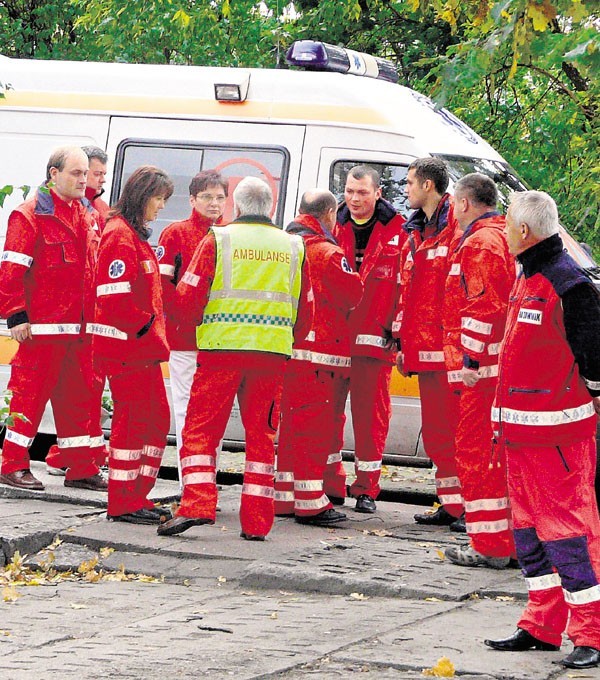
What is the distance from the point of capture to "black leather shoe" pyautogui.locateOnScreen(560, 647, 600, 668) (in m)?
5.50

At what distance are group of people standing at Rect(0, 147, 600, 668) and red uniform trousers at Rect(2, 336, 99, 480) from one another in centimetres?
1

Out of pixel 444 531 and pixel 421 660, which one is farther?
pixel 444 531

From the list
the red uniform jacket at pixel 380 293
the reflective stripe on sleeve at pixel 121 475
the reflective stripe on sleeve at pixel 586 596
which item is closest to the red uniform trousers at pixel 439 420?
the red uniform jacket at pixel 380 293

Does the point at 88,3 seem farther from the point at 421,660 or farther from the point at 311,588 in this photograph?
the point at 421,660

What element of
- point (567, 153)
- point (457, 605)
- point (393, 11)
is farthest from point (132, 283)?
point (393, 11)

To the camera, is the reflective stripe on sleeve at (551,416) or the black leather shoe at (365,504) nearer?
the reflective stripe on sleeve at (551,416)

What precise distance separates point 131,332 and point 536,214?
9.48 feet

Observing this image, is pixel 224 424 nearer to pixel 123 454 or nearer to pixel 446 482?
pixel 123 454

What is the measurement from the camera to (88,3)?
53.9ft

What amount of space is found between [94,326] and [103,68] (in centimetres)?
289

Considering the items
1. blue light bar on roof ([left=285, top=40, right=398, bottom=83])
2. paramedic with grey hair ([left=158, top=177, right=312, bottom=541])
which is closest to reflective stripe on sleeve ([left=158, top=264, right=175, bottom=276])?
paramedic with grey hair ([left=158, top=177, right=312, bottom=541])

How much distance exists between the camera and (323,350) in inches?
341

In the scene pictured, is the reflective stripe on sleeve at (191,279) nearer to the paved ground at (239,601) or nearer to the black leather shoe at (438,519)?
the paved ground at (239,601)

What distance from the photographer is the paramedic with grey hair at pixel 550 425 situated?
5645mm
